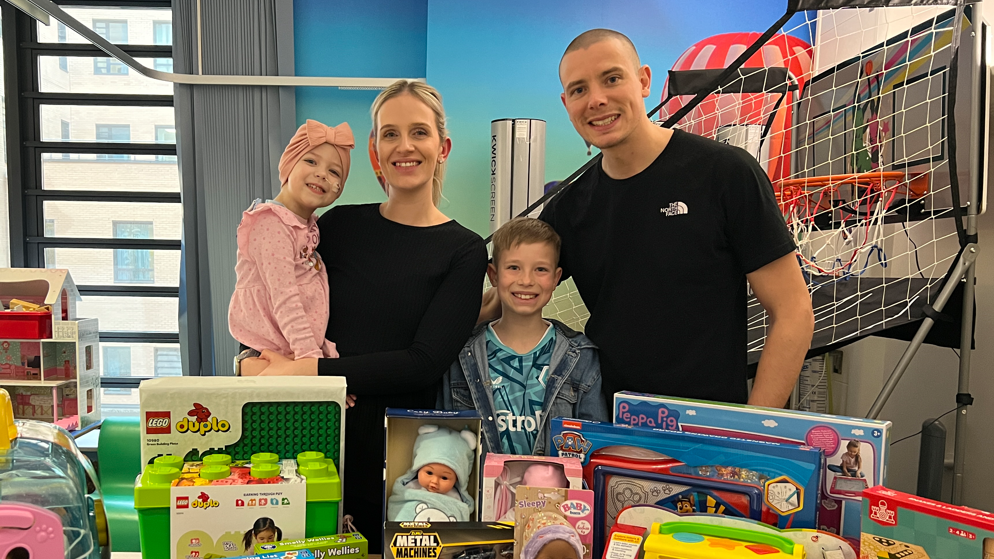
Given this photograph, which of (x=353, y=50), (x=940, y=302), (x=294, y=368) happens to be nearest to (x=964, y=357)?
(x=940, y=302)

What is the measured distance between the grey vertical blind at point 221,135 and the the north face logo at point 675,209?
9.72 feet

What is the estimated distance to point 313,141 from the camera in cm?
137

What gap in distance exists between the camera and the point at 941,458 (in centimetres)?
180

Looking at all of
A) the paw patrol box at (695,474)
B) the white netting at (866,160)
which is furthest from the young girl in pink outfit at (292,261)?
the white netting at (866,160)

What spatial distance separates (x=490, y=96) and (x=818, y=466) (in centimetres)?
323

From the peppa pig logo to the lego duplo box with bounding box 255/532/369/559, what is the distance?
1.39 ft

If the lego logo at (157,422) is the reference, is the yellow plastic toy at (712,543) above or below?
below

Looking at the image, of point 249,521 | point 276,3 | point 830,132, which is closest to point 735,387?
point 249,521

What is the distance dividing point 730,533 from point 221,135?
3.72 m

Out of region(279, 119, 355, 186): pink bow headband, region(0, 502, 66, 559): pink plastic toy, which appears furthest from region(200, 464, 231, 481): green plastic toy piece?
region(279, 119, 355, 186): pink bow headband

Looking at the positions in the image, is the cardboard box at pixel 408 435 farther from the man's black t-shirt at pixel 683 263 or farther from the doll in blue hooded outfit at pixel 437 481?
the man's black t-shirt at pixel 683 263

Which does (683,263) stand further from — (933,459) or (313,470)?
(933,459)

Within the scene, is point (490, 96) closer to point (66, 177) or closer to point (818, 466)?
point (66, 177)

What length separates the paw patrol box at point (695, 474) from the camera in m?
0.82
